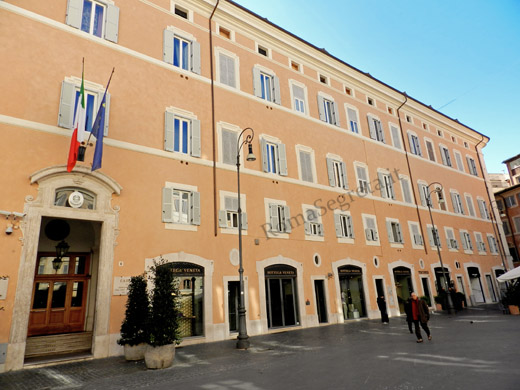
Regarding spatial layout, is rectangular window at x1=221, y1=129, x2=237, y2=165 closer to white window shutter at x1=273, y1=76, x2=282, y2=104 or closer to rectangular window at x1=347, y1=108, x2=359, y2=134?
white window shutter at x1=273, y1=76, x2=282, y2=104

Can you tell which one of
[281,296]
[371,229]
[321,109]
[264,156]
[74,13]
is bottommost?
[281,296]

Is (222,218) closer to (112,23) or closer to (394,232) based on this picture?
(112,23)

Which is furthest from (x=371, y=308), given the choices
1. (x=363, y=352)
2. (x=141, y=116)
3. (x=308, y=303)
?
(x=141, y=116)

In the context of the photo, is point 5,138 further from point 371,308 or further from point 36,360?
point 371,308

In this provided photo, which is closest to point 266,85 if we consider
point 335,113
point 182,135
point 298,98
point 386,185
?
point 298,98

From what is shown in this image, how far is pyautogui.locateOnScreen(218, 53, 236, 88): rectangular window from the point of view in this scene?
1717 centimetres

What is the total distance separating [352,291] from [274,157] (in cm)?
860

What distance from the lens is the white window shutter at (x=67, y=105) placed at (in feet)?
39.0

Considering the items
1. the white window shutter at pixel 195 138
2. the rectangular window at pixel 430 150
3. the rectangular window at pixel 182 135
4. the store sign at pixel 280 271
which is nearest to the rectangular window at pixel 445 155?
the rectangular window at pixel 430 150

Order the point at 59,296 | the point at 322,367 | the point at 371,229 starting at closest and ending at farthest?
the point at 322,367
the point at 59,296
the point at 371,229

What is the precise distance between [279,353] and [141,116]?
1005 cm

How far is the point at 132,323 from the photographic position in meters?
10.1

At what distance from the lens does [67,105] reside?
1212cm

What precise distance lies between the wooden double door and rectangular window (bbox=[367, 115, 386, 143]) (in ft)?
63.9
